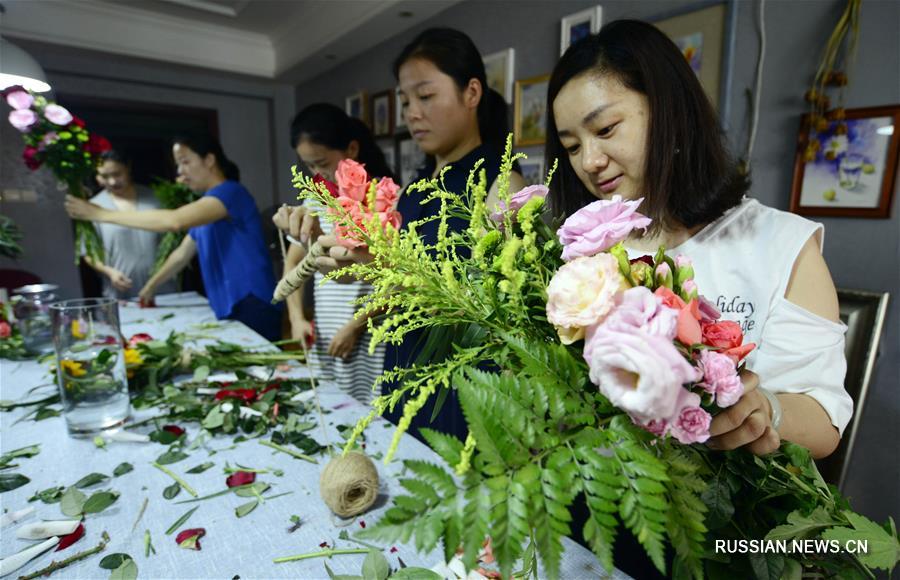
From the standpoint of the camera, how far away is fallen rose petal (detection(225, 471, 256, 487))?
0.83 m

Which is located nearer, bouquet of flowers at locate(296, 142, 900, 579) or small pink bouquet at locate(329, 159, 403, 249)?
bouquet of flowers at locate(296, 142, 900, 579)

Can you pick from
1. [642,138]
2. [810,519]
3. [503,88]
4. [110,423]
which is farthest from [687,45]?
[110,423]

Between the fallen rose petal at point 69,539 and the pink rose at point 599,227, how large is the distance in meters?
0.84

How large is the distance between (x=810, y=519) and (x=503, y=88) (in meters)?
2.91

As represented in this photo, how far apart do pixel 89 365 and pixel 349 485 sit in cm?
72

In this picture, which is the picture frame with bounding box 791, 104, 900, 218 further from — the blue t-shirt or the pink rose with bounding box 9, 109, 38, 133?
the pink rose with bounding box 9, 109, 38, 133

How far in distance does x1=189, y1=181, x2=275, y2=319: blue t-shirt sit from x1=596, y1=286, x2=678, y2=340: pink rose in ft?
7.87

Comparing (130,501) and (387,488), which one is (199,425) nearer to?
(130,501)

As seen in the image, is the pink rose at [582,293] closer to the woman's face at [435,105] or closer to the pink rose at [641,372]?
the pink rose at [641,372]

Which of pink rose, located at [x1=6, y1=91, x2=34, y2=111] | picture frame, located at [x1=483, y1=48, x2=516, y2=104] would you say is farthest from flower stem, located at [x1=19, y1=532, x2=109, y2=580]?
picture frame, located at [x1=483, y1=48, x2=516, y2=104]

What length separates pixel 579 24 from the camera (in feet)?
8.18

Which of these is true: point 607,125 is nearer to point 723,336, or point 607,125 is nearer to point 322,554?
point 723,336

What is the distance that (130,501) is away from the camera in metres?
0.79

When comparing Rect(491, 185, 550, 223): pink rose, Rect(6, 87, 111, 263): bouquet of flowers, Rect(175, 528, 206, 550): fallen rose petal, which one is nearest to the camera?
Rect(491, 185, 550, 223): pink rose
